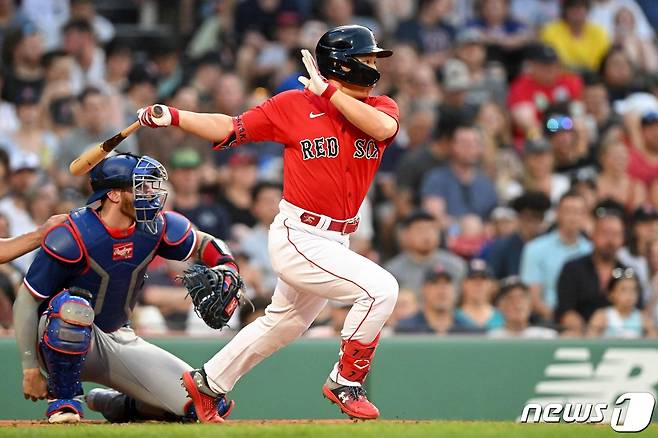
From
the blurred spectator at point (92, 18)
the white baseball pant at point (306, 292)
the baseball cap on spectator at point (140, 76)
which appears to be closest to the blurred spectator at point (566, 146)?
the baseball cap on spectator at point (140, 76)

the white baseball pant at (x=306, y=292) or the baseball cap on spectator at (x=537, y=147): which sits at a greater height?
the white baseball pant at (x=306, y=292)

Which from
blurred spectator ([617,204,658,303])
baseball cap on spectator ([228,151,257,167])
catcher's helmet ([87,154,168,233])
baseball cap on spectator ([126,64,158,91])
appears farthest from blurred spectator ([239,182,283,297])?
catcher's helmet ([87,154,168,233])

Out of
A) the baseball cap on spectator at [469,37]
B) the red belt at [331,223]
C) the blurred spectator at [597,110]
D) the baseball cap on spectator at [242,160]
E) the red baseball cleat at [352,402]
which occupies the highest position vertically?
the red belt at [331,223]

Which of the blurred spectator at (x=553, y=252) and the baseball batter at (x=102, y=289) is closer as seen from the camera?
the baseball batter at (x=102, y=289)

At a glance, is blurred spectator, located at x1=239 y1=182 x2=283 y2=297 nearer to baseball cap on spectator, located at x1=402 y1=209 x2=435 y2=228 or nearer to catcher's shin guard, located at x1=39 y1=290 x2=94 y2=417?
baseball cap on spectator, located at x1=402 y1=209 x2=435 y2=228

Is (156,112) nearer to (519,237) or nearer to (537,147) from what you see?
(519,237)

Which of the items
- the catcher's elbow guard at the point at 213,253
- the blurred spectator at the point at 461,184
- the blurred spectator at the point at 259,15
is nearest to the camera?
the catcher's elbow guard at the point at 213,253

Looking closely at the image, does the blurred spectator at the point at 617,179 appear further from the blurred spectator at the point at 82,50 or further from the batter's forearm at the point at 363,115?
the batter's forearm at the point at 363,115
